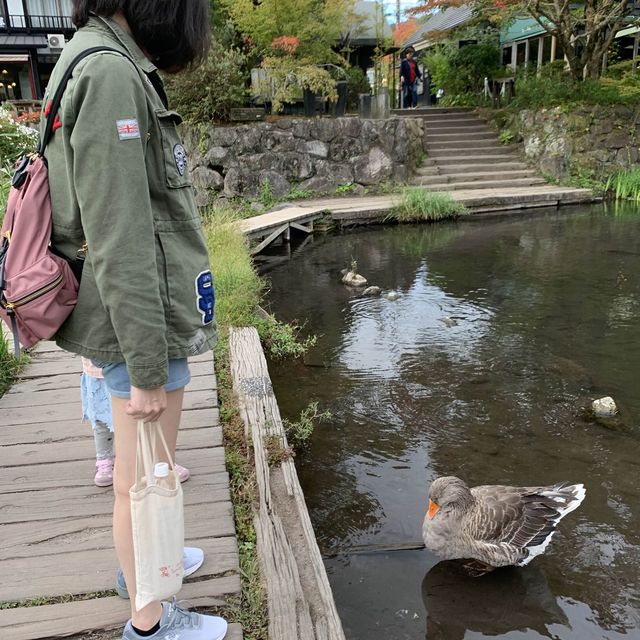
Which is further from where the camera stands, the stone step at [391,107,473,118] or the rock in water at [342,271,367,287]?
the stone step at [391,107,473,118]

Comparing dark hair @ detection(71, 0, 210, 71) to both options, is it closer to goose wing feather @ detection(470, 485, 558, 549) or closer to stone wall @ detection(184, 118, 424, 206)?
goose wing feather @ detection(470, 485, 558, 549)

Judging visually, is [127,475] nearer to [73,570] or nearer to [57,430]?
[73,570]

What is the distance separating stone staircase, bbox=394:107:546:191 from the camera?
13828 millimetres

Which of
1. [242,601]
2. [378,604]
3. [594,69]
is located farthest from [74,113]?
[594,69]

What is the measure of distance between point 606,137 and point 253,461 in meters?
14.2

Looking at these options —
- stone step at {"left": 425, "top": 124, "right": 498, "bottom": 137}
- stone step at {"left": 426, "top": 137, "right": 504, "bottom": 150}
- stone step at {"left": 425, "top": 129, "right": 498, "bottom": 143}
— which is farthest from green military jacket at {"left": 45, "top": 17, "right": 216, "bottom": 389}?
stone step at {"left": 425, "top": 124, "right": 498, "bottom": 137}

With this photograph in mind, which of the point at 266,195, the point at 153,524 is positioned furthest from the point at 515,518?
the point at 266,195

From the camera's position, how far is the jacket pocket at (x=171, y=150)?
1480mm

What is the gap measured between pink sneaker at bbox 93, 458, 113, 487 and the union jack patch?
175 cm

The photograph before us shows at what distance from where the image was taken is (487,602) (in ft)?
9.57

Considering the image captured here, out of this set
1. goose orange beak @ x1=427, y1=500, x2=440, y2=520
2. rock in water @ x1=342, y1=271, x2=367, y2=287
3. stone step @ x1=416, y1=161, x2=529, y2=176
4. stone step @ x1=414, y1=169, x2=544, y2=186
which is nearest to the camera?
goose orange beak @ x1=427, y1=500, x2=440, y2=520

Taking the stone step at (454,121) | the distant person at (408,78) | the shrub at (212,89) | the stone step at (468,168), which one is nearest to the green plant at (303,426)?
the shrub at (212,89)

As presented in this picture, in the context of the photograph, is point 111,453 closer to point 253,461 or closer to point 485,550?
point 253,461

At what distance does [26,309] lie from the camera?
1457 mm
